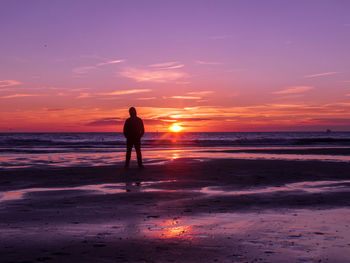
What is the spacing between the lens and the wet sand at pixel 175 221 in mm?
4836

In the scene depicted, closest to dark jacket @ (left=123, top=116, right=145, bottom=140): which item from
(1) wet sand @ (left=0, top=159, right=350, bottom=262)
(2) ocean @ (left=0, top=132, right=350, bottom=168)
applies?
(2) ocean @ (left=0, top=132, right=350, bottom=168)

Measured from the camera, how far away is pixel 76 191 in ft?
34.2

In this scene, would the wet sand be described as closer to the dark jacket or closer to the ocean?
the dark jacket

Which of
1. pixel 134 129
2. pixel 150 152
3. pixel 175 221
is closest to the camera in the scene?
pixel 175 221

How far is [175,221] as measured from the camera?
21.6 ft

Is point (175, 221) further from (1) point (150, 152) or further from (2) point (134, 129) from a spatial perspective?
(1) point (150, 152)

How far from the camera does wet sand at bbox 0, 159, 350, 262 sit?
4836 millimetres

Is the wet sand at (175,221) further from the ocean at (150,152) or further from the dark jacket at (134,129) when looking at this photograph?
the ocean at (150,152)

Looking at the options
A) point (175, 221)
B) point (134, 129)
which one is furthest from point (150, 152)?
point (175, 221)

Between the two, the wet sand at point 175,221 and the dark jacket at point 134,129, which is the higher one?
the dark jacket at point 134,129

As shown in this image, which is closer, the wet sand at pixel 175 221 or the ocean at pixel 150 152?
the wet sand at pixel 175 221

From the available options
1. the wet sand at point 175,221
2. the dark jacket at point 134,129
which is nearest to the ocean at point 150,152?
the dark jacket at point 134,129

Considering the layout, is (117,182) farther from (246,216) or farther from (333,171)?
(333,171)

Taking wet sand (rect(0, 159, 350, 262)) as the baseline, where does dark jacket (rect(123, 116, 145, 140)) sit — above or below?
above
